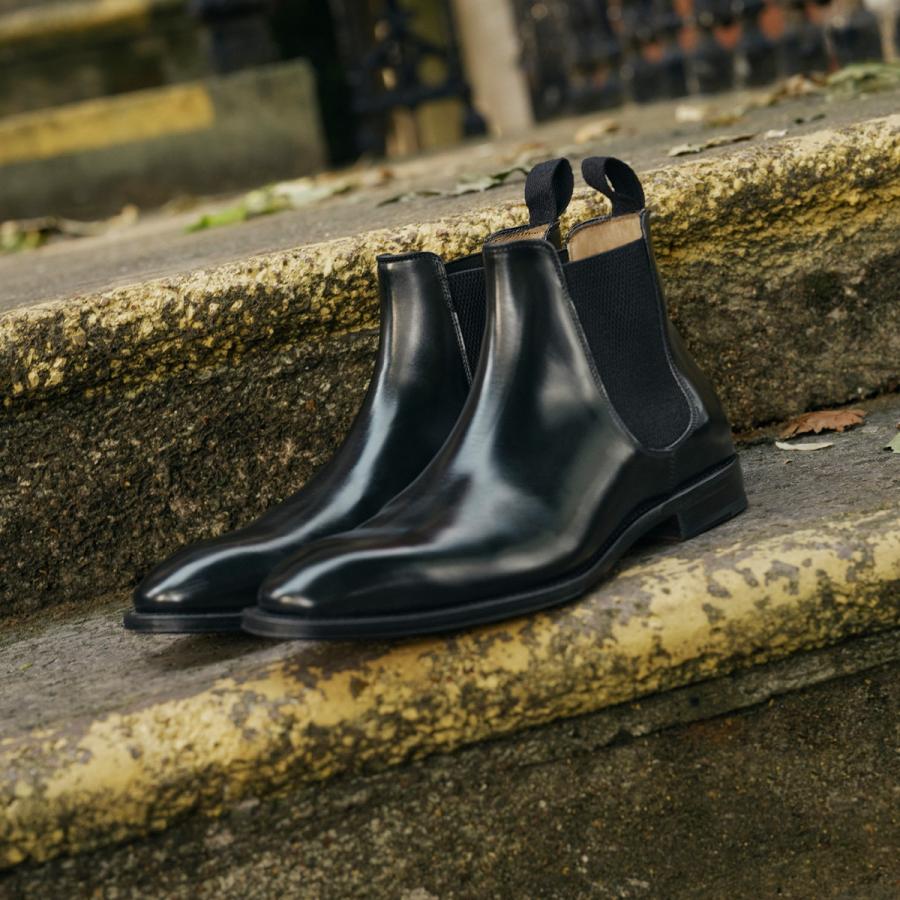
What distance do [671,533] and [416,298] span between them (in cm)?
34

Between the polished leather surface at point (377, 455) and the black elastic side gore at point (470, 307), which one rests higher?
the black elastic side gore at point (470, 307)

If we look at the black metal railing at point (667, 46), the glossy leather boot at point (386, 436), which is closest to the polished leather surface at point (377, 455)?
the glossy leather boot at point (386, 436)

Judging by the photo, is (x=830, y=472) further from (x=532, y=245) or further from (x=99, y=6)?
(x=99, y=6)

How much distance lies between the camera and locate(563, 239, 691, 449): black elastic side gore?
1.08 meters

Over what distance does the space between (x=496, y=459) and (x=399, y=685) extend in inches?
8.1

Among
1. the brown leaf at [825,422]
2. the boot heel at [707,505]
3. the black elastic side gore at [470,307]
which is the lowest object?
the brown leaf at [825,422]

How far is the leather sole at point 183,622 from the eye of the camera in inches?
40.6

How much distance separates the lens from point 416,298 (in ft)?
3.76

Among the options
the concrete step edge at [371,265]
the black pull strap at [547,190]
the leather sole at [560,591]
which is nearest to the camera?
the leather sole at [560,591]

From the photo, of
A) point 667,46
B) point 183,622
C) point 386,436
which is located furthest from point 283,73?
point 183,622

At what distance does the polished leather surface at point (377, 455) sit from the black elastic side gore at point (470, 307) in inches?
0.4

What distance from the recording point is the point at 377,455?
3.63ft

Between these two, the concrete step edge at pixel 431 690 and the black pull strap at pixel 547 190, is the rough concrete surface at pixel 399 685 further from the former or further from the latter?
the black pull strap at pixel 547 190

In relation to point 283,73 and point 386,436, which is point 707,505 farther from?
point 283,73
